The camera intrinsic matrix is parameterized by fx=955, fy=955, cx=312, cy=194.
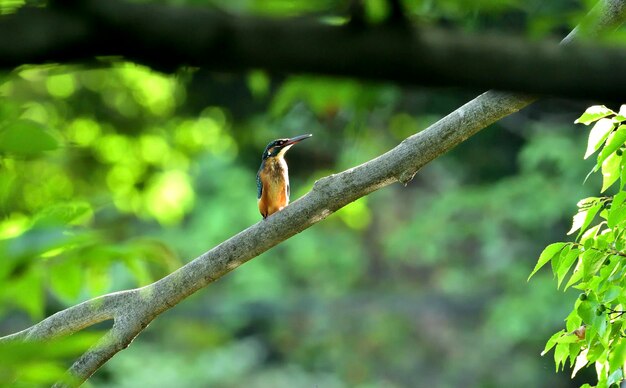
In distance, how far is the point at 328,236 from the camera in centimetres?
1641

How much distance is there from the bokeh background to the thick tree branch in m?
2.65

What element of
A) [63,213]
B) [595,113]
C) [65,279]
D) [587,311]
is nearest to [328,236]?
[595,113]

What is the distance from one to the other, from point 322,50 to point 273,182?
4287 millimetres

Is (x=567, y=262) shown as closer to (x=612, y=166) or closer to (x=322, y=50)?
(x=612, y=166)

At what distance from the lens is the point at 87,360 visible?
293cm

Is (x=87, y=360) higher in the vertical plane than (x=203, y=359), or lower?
higher

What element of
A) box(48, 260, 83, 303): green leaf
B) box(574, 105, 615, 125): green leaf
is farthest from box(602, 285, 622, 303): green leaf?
box(48, 260, 83, 303): green leaf

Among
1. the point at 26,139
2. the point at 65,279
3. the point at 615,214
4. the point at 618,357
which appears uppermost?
the point at 26,139

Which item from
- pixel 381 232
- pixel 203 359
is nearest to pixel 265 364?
pixel 203 359

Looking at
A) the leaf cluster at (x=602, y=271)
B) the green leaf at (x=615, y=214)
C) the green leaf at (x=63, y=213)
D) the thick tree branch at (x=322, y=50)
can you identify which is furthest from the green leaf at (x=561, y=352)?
the thick tree branch at (x=322, y=50)

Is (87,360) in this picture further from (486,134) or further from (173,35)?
(486,134)

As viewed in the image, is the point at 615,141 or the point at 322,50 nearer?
the point at 322,50

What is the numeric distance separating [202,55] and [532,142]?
10488mm

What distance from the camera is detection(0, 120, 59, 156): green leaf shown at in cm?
85
